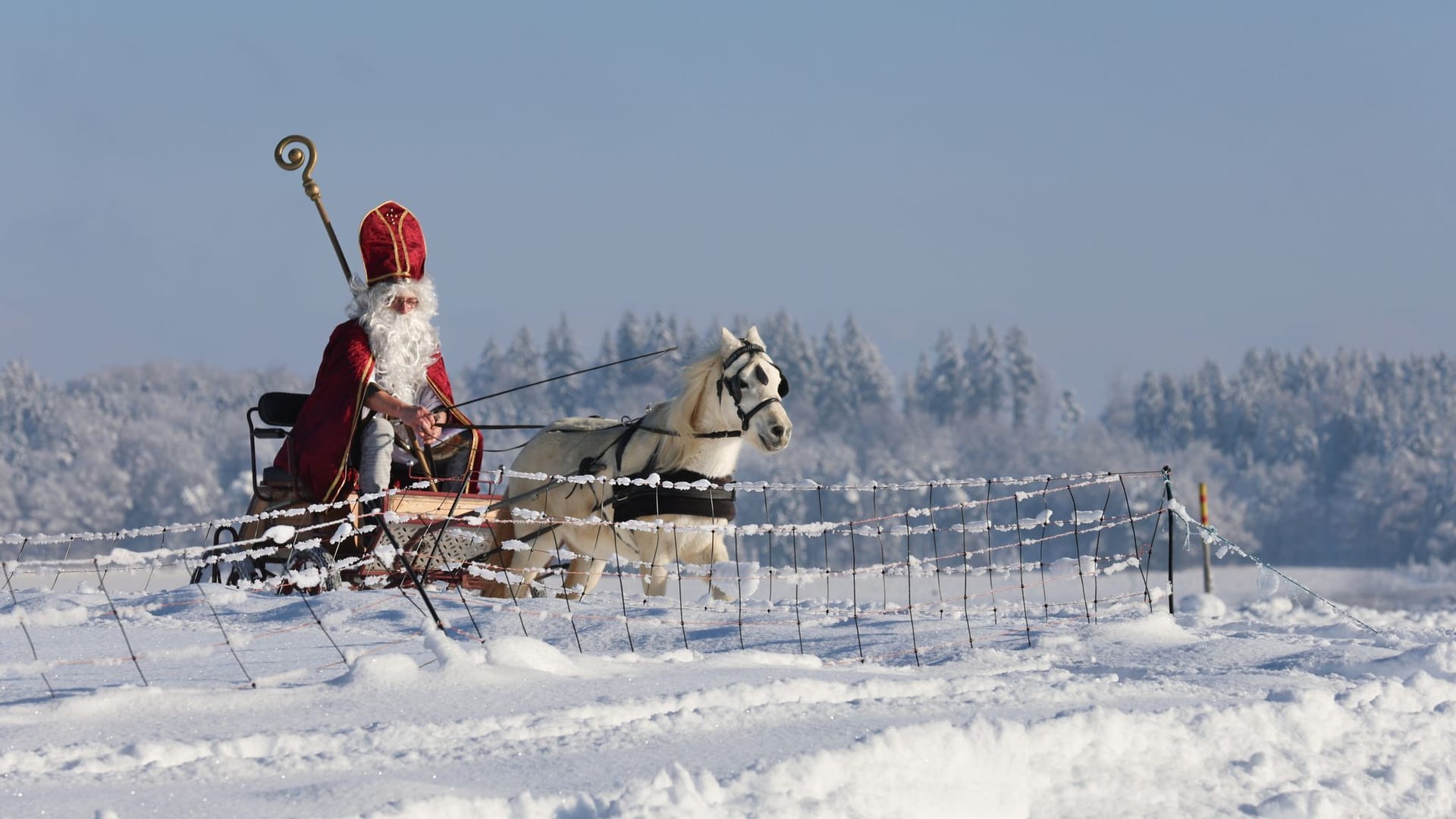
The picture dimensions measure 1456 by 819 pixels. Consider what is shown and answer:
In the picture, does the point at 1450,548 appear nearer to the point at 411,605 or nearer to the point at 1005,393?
the point at 1005,393

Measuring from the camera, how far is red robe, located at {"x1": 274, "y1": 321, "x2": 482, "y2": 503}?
928 centimetres

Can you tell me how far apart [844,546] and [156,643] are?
4693cm

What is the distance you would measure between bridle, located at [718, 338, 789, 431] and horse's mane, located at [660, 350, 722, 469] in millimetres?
75

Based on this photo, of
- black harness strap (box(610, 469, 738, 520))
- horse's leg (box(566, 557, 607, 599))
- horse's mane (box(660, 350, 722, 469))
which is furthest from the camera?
horse's leg (box(566, 557, 607, 599))

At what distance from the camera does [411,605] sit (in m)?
8.40

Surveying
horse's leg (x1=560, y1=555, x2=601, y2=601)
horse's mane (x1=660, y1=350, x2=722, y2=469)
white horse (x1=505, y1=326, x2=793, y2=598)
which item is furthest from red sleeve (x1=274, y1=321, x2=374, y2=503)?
horse's mane (x1=660, y1=350, x2=722, y2=469)

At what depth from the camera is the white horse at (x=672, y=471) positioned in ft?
28.7

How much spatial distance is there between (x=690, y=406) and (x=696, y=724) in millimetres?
3883

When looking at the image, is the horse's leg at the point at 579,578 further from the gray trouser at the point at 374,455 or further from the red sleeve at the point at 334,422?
the red sleeve at the point at 334,422

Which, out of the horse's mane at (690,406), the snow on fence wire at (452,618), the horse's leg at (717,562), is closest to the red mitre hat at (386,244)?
the snow on fence wire at (452,618)

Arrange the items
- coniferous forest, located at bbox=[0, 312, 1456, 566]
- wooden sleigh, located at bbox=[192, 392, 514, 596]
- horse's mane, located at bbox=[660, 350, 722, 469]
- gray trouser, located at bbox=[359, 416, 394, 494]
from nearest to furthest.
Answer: horse's mane, located at bbox=[660, 350, 722, 469], wooden sleigh, located at bbox=[192, 392, 514, 596], gray trouser, located at bbox=[359, 416, 394, 494], coniferous forest, located at bbox=[0, 312, 1456, 566]

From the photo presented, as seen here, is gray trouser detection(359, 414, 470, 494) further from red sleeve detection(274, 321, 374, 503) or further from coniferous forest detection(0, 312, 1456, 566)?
coniferous forest detection(0, 312, 1456, 566)

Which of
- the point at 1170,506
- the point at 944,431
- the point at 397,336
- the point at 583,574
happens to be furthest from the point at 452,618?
the point at 944,431

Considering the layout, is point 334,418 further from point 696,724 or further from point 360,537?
point 696,724
